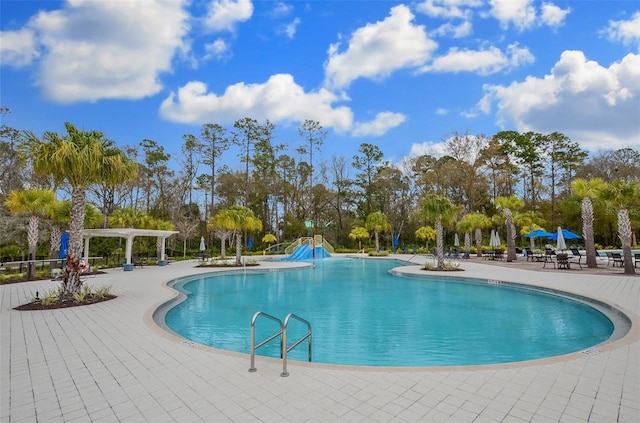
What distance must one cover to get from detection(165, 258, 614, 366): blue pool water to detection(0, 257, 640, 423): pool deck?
1327 mm

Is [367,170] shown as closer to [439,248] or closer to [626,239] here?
[439,248]

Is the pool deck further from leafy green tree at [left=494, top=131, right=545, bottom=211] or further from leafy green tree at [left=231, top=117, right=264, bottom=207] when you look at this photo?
leafy green tree at [left=494, top=131, right=545, bottom=211]

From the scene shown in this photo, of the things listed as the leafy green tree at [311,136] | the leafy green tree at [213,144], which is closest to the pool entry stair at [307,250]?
the leafy green tree at [213,144]

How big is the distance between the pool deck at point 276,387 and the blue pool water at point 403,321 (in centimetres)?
133

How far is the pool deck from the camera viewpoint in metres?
2.89

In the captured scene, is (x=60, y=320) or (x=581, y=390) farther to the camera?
(x=60, y=320)

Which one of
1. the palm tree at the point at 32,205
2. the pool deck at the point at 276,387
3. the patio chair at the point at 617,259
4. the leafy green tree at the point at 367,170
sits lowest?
→ the pool deck at the point at 276,387

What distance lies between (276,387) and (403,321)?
490 cm

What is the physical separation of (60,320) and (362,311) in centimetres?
671

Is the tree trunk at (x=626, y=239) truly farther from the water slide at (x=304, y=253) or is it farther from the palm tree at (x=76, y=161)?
the water slide at (x=304, y=253)

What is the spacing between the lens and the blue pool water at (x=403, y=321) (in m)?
5.61

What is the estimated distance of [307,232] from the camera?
3700 centimetres

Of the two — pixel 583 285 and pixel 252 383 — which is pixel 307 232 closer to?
pixel 583 285

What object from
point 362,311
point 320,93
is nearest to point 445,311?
point 362,311
